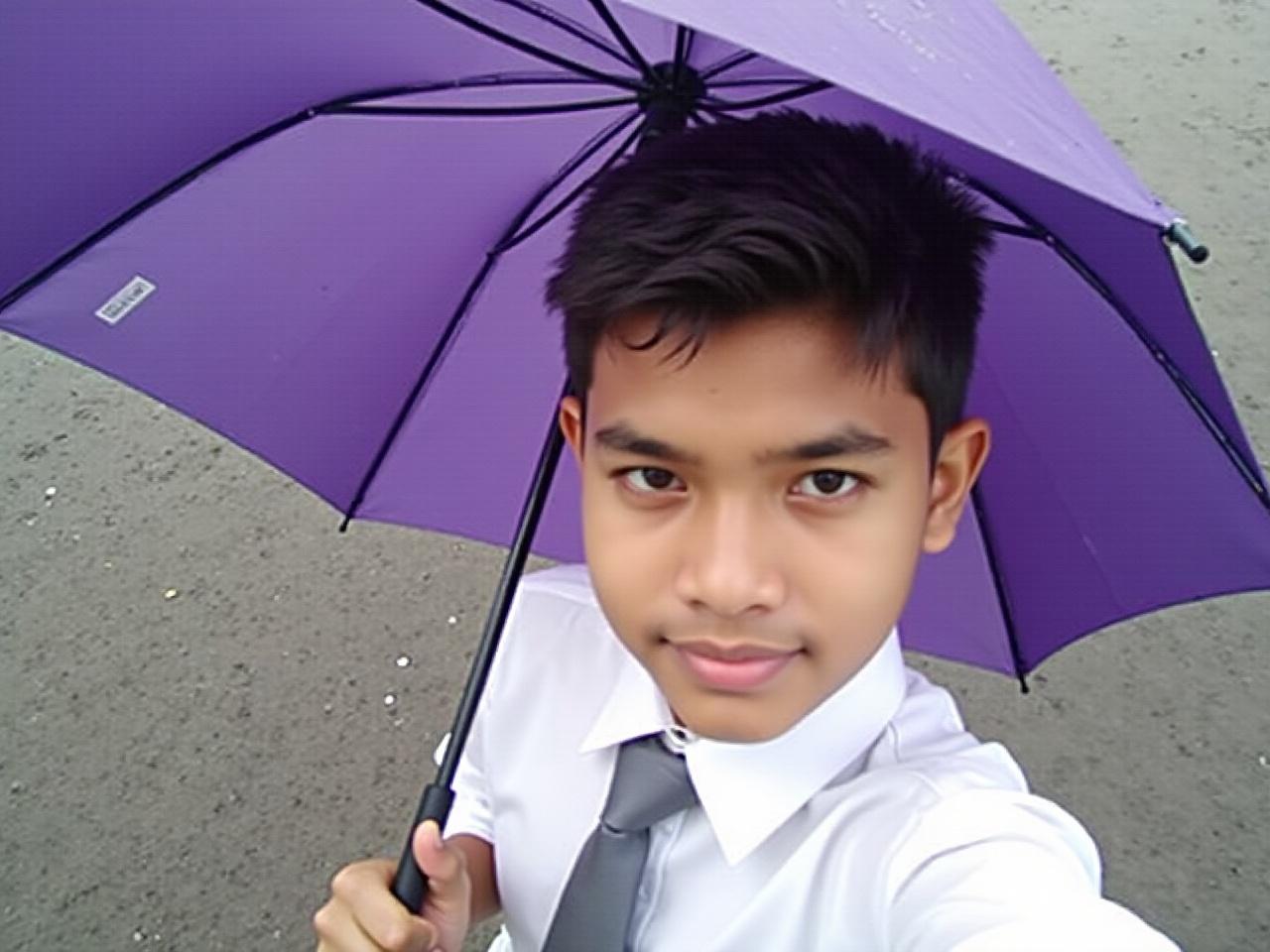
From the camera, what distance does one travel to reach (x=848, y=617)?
2.96ft

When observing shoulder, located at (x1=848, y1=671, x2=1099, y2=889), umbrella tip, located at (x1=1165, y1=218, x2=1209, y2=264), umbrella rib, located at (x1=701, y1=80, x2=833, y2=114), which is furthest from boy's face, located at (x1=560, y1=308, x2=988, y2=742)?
umbrella rib, located at (x1=701, y1=80, x2=833, y2=114)

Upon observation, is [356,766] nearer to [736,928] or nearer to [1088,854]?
[736,928]

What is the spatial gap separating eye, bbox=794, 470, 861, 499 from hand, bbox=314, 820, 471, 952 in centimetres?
44

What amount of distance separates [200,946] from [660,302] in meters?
1.52

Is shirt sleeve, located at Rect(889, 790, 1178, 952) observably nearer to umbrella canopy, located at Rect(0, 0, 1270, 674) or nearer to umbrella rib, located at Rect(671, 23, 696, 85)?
umbrella canopy, located at Rect(0, 0, 1270, 674)

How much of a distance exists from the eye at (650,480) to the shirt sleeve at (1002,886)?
1.05 feet

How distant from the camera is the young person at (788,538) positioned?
2.89 ft

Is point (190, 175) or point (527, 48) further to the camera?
point (190, 175)

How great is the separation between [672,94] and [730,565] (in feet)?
1.69

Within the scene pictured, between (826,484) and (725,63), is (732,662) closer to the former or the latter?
(826,484)

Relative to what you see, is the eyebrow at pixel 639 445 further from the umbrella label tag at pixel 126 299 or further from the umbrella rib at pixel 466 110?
the umbrella label tag at pixel 126 299

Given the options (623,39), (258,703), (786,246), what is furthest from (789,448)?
(258,703)

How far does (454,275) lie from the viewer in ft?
4.51

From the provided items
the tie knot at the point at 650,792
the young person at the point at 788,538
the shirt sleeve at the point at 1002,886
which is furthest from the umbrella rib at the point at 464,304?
the shirt sleeve at the point at 1002,886
